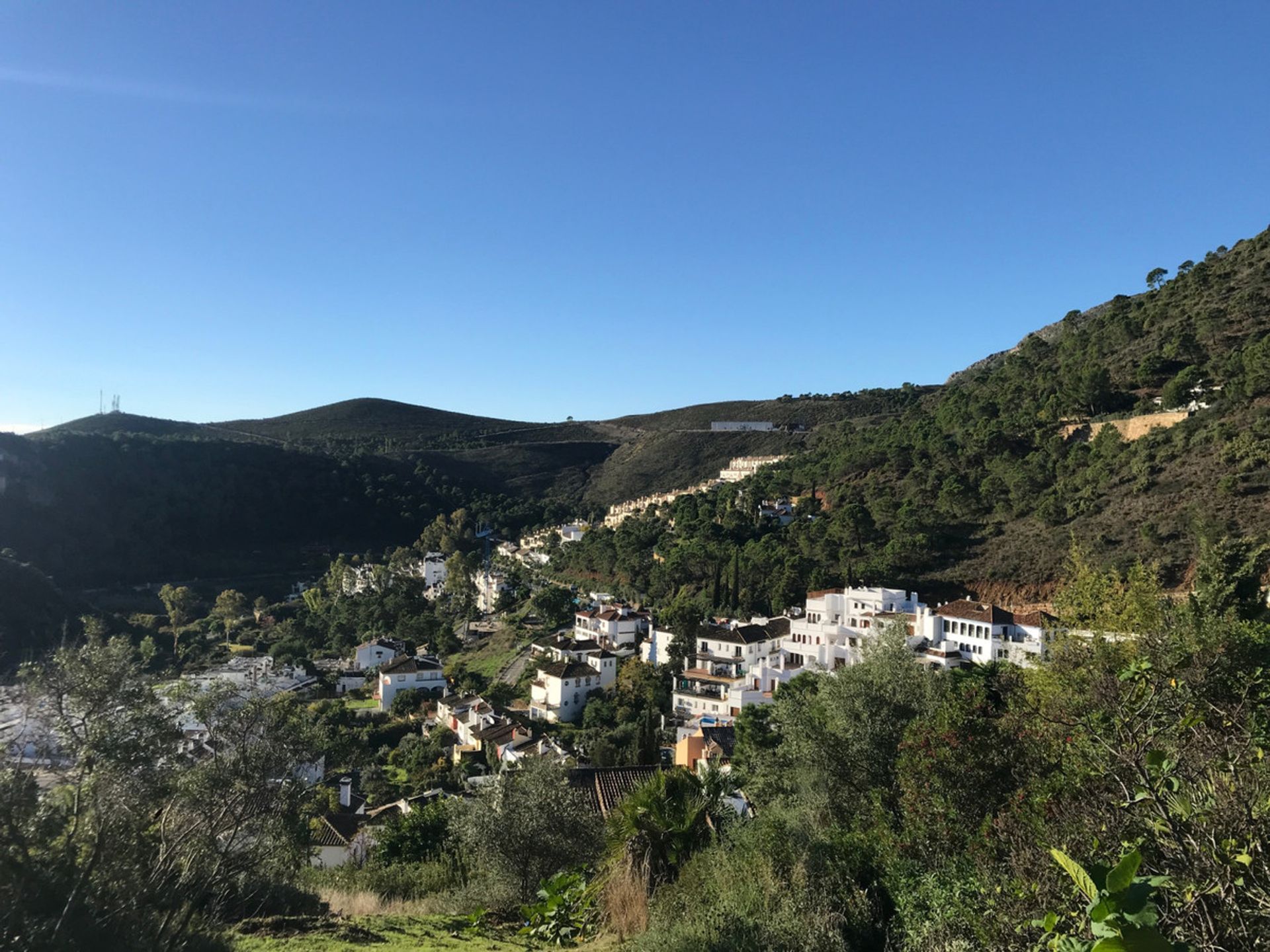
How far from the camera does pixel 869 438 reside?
194 feet

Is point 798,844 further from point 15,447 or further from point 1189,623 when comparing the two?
point 15,447

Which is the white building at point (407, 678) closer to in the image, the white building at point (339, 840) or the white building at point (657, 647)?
the white building at point (657, 647)

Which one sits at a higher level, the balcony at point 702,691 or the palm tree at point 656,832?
the palm tree at point 656,832

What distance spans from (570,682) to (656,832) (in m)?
25.0

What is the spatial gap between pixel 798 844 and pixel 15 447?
271 ft

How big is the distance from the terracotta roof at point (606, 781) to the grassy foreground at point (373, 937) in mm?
4546

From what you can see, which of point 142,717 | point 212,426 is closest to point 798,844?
point 142,717

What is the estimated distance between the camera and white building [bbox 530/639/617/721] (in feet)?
107

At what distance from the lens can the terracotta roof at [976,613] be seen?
85.0ft

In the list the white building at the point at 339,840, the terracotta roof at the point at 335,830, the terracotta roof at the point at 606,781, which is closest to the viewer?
the terracotta roof at the point at 606,781

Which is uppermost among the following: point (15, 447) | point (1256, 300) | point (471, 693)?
point (1256, 300)

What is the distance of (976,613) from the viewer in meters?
26.5

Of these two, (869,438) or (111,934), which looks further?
(869,438)

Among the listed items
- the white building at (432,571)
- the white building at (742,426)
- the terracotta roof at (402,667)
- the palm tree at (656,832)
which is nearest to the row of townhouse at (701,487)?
the white building at (742,426)
